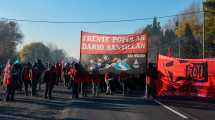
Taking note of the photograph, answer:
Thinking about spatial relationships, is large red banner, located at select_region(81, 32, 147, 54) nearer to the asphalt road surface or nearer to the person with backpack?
the person with backpack

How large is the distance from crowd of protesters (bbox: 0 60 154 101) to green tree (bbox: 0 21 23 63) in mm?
99194

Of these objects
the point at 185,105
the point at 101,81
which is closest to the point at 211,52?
the point at 101,81

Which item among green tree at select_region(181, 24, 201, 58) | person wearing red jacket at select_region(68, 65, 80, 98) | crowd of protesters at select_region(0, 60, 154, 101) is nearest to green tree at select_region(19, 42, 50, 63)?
green tree at select_region(181, 24, 201, 58)

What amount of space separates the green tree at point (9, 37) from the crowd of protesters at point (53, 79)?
99194 mm

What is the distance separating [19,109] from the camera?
53.3ft

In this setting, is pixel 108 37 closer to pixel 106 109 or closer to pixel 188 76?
pixel 188 76

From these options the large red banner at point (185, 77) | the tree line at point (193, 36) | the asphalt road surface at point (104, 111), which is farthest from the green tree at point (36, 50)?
the asphalt road surface at point (104, 111)

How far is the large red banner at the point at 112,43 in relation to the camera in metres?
23.6

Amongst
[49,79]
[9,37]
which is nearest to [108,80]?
[49,79]

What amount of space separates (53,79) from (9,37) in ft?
375

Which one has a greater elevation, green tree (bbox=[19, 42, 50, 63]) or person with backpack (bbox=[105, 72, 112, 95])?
green tree (bbox=[19, 42, 50, 63])

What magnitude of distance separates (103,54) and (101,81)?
169 cm

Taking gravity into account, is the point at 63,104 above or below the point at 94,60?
below

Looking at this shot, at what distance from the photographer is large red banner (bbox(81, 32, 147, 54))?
23.6 m
